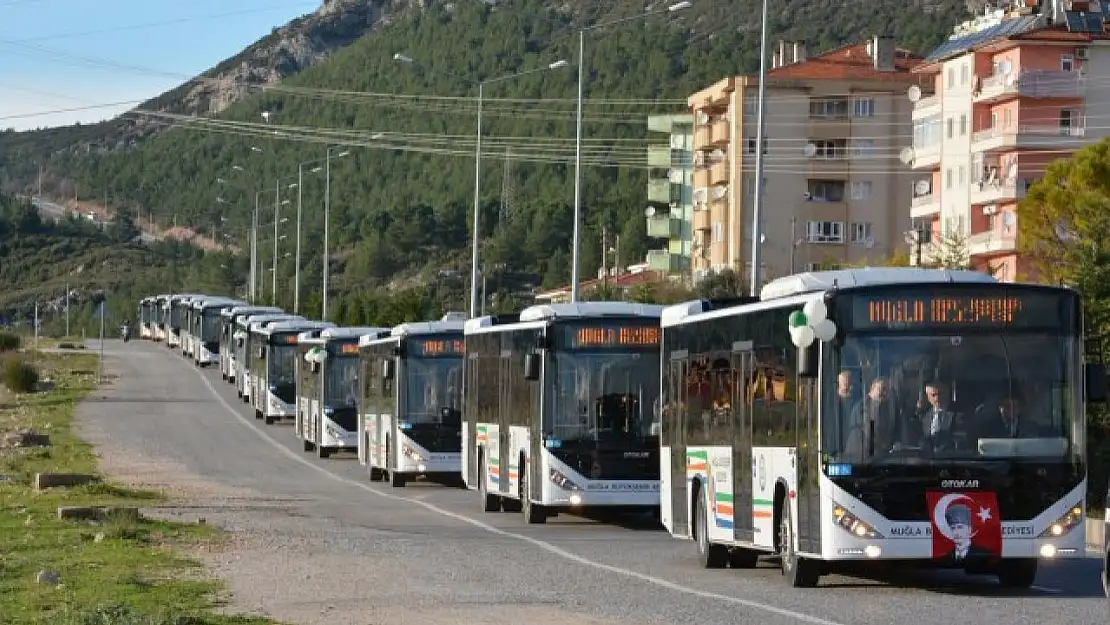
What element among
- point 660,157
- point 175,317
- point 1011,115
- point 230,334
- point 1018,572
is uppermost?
point 660,157

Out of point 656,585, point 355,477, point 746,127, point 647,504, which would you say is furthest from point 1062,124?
point 656,585

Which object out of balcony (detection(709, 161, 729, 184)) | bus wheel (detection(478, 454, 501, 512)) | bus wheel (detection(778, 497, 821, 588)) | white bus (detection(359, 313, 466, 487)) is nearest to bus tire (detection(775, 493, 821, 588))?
bus wheel (detection(778, 497, 821, 588))

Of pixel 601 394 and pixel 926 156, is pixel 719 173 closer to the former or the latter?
pixel 926 156

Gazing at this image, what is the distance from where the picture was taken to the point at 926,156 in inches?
3789

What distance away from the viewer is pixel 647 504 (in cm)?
3052

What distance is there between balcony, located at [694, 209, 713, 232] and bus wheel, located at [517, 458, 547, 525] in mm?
90216

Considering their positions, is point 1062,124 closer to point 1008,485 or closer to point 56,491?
point 56,491

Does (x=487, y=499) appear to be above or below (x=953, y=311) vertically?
below

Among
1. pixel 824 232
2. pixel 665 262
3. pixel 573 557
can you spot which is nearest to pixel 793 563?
pixel 573 557

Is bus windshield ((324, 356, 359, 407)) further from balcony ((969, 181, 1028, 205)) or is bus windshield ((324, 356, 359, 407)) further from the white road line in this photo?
balcony ((969, 181, 1028, 205))

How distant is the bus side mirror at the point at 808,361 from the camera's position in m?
19.8

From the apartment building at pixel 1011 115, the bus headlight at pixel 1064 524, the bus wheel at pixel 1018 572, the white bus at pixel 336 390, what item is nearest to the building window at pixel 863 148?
the apartment building at pixel 1011 115

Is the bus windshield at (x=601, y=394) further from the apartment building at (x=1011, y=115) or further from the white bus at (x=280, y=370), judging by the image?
the apartment building at (x=1011, y=115)

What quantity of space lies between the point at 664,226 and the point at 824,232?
2372 cm
